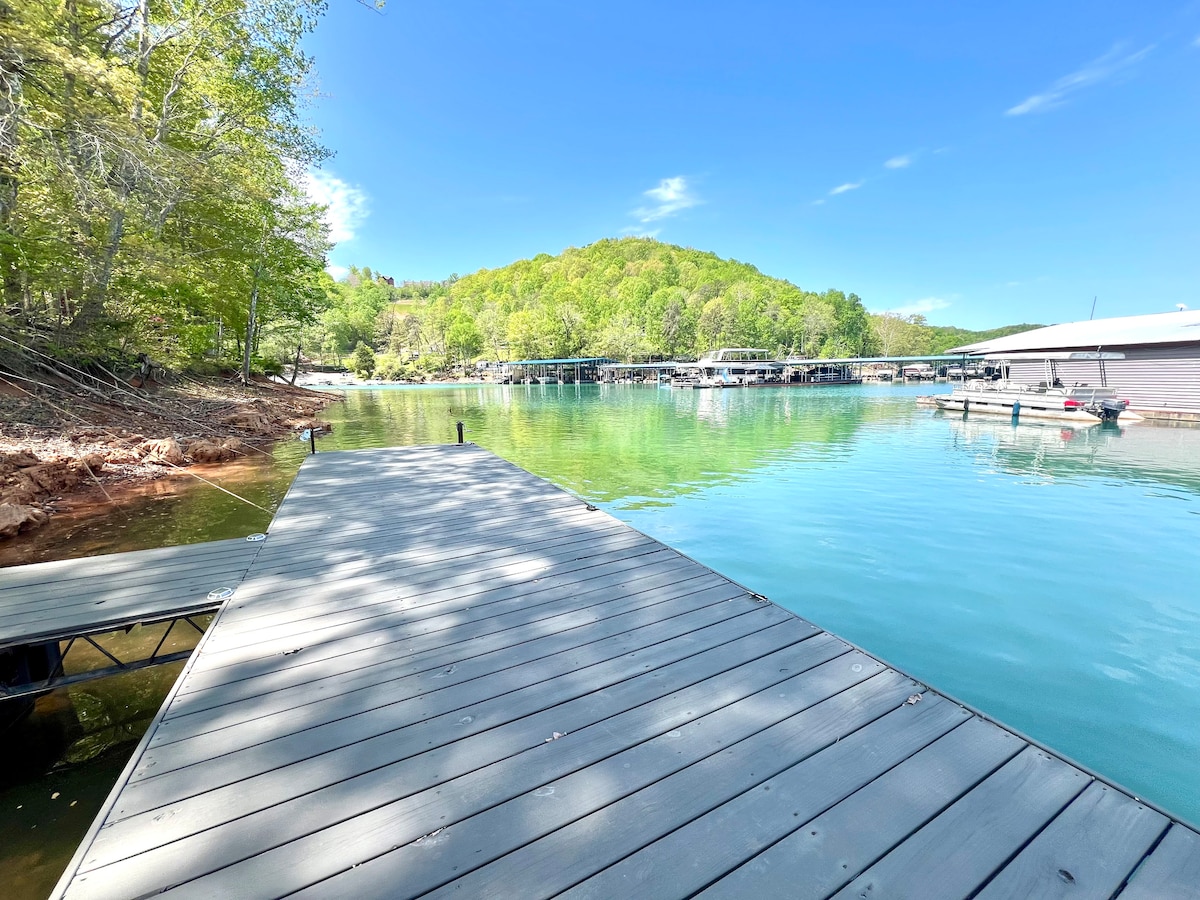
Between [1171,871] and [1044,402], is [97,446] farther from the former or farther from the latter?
[1044,402]

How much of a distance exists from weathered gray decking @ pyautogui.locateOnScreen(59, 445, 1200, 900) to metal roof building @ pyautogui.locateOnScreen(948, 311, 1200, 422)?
87.8 ft

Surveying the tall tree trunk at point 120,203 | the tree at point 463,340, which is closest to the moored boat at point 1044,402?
the tall tree trunk at point 120,203

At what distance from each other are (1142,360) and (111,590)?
104 ft

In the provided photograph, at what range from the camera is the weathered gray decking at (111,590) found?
2.98 m

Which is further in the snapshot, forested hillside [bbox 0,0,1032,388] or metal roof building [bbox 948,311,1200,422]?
metal roof building [bbox 948,311,1200,422]

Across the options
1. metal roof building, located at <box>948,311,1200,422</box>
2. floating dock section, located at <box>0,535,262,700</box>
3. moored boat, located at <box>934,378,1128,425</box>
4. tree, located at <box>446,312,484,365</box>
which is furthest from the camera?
tree, located at <box>446,312,484,365</box>

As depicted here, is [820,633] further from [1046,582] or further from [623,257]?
[623,257]

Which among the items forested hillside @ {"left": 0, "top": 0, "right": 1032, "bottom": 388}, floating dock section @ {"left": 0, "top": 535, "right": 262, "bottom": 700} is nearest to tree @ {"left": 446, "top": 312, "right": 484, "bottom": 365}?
forested hillside @ {"left": 0, "top": 0, "right": 1032, "bottom": 388}

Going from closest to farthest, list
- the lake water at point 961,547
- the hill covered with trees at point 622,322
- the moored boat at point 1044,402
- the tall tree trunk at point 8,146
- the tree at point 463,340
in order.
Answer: the lake water at point 961,547, the tall tree trunk at point 8,146, the moored boat at point 1044,402, the hill covered with trees at point 622,322, the tree at point 463,340

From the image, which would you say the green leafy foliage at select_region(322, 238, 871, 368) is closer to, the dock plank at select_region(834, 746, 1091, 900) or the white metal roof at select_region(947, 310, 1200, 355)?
the white metal roof at select_region(947, 310, 1200, 355)

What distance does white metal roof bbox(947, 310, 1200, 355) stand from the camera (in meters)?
20.3

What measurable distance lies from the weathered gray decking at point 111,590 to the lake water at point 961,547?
773 mm

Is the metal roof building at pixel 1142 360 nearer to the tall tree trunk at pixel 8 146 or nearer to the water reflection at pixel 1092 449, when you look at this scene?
the water reflection at pixel 1092 449

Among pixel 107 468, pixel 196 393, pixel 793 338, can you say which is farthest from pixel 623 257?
pixel 107 468
